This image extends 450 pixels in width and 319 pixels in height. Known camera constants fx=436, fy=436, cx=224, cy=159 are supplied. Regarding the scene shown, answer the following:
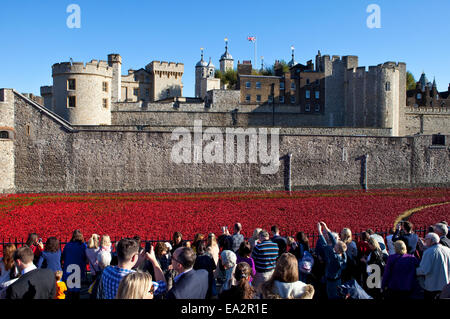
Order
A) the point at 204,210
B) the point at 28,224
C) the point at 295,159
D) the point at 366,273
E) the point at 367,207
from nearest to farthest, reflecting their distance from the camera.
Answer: the point at 366,273
the point at 28,224
the point at 204,210
the point at 367,207
the point at 295,159

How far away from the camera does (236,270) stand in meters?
7.24

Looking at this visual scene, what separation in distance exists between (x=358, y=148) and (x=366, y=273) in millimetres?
32817

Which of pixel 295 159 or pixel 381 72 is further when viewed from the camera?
pixel 381 72

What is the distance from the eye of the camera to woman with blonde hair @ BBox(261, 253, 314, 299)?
623cm

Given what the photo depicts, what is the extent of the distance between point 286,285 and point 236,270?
117 centimetres

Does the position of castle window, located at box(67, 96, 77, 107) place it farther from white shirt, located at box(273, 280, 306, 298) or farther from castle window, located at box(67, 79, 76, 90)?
white shirt, located at box(273, 280, 306, 298)

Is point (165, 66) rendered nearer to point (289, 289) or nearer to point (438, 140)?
point (438, 140)

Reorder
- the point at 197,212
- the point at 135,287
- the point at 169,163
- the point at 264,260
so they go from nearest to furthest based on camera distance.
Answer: the point at 135,287, the point at 264,260, the point at 197,212, the point at 169,163

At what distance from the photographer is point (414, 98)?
82.7m

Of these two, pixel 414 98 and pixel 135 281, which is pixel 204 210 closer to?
pixel 135 281

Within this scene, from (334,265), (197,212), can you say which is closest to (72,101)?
(197,212)

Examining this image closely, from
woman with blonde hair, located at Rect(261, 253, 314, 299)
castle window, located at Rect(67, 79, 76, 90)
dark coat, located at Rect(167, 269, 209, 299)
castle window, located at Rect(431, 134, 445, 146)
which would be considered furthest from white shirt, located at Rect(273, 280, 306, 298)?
castle window, located at Rect(67, 79, 76, 90)

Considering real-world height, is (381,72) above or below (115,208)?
above
